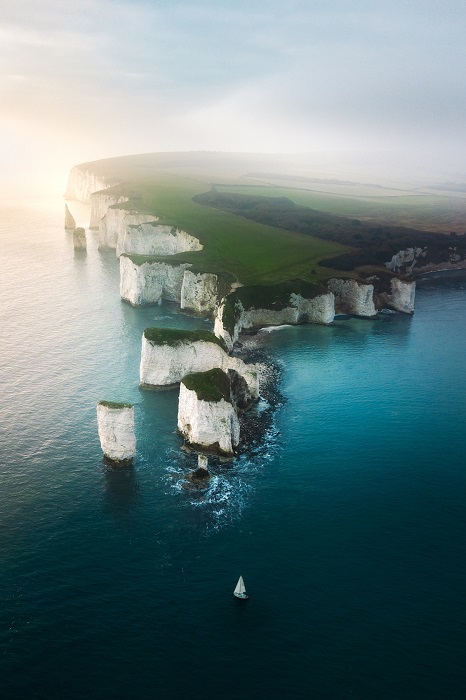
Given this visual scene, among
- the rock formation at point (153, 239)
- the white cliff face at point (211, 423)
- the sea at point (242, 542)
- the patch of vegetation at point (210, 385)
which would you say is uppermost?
the rock formation at point (153, 239)

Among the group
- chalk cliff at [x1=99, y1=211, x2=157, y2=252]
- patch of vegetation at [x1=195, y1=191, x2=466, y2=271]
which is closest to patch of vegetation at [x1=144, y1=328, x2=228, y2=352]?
patch of vegetation at [x1=195, y1=191, x2=466, y2=271]

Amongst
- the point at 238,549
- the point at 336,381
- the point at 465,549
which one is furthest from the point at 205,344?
the point at 465,549

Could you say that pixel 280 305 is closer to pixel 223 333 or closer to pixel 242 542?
pixel 223 333

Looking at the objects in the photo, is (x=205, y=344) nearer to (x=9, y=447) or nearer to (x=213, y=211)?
(x=9, y=447)

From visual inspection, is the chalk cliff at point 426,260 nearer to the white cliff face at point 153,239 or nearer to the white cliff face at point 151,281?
the white cliff face at point 153,239

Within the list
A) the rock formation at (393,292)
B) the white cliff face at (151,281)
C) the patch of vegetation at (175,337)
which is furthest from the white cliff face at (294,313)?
the patch of vegetation at (175,337)

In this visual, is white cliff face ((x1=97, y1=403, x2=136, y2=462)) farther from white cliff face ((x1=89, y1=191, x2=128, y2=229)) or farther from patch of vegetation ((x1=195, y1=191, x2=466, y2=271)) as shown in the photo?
white cliff face ((x1=89, y1=191, x2=128, y2=229))

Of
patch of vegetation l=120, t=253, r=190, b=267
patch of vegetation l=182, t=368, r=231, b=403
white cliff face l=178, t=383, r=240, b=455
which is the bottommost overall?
white cliff face l=178, t=383, r=240, b=455
